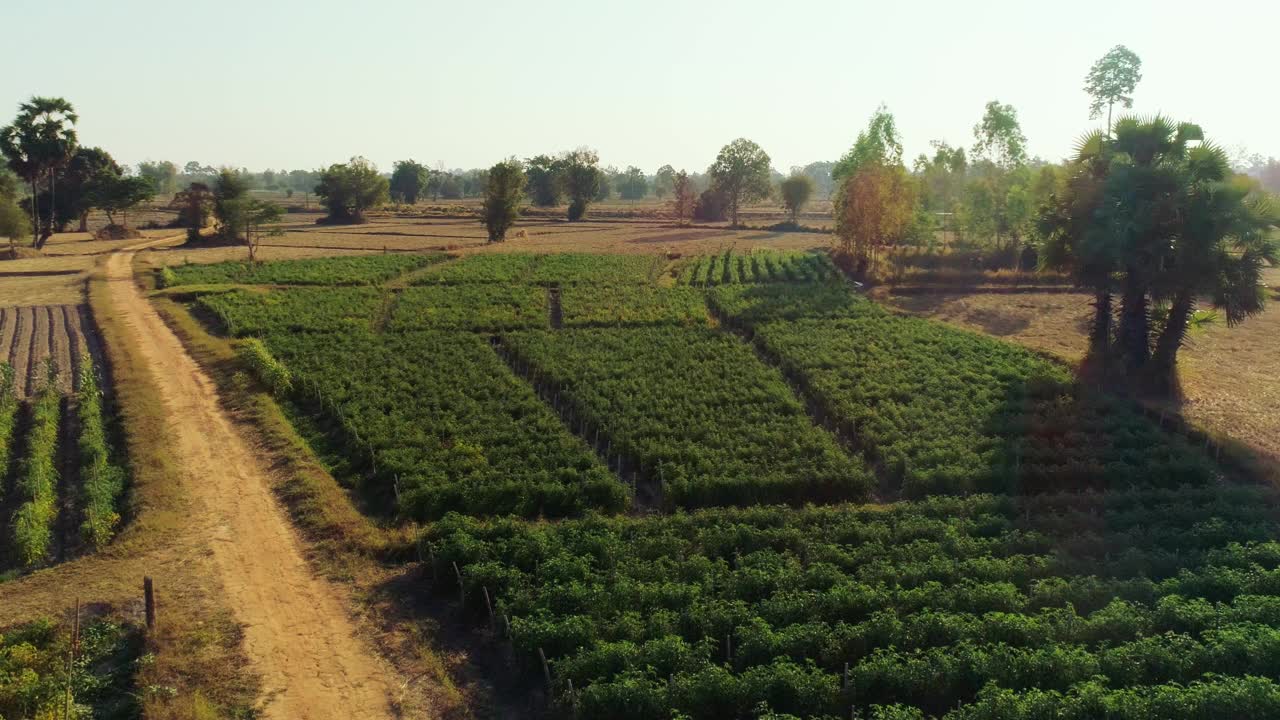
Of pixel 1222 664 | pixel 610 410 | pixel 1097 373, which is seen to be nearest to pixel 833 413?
pixel 610 410

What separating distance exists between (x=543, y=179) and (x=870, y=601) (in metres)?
128

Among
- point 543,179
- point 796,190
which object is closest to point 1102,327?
point 796,190

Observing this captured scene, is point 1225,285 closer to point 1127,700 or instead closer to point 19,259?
point 1127,700

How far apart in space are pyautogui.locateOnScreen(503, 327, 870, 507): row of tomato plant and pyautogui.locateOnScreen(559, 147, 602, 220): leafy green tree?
80368 millimetres

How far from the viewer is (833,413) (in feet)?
87.3

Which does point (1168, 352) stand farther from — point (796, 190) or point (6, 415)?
point (796, 190)

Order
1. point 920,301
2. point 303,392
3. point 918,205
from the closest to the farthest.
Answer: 1. point 303,392
2. point 920,301
3. point 918,205

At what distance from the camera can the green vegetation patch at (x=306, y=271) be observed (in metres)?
52.3

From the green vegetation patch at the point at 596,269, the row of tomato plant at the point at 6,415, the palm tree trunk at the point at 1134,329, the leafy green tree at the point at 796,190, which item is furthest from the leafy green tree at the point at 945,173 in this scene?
the row of tomato plant at the point at 6,415

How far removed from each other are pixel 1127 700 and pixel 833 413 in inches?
594

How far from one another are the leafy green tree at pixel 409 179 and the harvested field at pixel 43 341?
99807 mm

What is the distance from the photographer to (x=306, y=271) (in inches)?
2176

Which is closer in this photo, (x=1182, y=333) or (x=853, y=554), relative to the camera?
(x=853, y=554)

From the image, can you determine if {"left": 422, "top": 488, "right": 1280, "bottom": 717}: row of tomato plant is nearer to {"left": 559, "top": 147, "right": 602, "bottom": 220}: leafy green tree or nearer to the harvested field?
the harvested field
